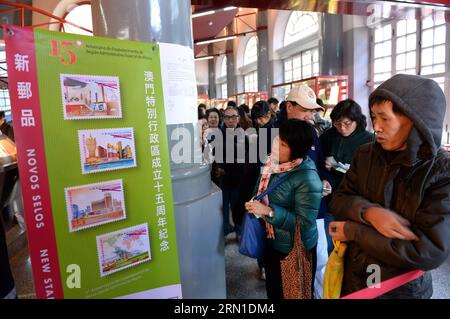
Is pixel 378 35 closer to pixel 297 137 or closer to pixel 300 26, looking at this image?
pixel 300 26

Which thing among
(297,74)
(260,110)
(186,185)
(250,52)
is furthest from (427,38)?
(250,52)

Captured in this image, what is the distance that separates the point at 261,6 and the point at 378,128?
411 centimetres

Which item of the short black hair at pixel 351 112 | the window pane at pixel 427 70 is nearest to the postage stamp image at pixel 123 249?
the short black hair at pixel 351 112

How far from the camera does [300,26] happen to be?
12.7 meters

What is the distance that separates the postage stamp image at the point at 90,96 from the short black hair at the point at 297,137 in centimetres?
94

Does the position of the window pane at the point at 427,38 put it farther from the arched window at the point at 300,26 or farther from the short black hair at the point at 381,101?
the short black hair at the point at 381,101

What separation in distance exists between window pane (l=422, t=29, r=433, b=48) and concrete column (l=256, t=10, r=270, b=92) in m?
7.58

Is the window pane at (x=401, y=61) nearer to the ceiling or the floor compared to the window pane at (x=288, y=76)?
nearer to the floor

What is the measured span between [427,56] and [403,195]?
7.37 m

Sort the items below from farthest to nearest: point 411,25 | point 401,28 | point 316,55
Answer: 1. point 316,55
2. point 401,28
3. point 411,25

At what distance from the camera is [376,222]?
3.62 ft

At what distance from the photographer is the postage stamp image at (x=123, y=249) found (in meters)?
1.50

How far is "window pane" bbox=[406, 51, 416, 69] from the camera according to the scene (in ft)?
23.8
